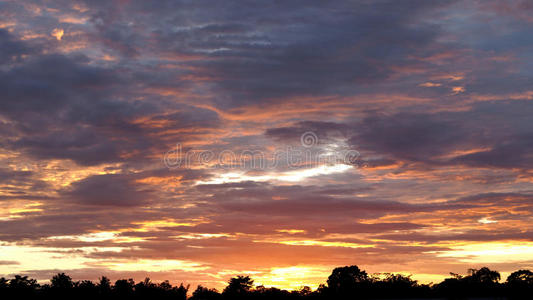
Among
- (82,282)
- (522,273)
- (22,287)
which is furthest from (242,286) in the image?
(522,273)

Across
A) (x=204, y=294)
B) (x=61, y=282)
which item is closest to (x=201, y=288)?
(x=204, y=294)

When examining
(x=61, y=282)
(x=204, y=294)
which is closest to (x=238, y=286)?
(x=204, y=294)

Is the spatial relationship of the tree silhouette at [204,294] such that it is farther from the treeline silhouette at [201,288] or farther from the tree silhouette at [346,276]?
the tree silhouette at [346,276]

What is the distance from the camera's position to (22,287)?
96500 mm

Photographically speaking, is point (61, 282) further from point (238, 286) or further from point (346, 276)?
point (346, 276)

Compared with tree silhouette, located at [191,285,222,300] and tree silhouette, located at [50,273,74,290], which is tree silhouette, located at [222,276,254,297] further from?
tree silhouette, located at [50,273,74,290]

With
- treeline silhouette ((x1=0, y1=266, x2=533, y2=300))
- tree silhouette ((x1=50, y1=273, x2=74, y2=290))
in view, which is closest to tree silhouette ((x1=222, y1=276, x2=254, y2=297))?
treeline silhouette ((x1=0, y1=266, x2=533, y2=300))

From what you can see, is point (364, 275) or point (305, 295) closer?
point (305, 295)

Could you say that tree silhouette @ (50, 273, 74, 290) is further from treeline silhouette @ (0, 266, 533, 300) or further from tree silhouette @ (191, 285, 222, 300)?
tree silhouette @ (191, 285, 222, 300)

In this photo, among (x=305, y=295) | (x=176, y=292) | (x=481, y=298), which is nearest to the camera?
(x=481, y=298)

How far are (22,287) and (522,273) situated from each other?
8164 centimetres

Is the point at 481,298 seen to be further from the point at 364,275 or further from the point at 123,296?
the point at 123,296

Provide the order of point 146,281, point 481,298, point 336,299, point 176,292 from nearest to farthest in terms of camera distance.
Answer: point 481,298
point 336,299
point 176,292
point 146,281

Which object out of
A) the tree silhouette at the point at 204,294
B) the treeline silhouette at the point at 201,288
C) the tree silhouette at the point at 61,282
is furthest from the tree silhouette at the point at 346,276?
the tree silhouette at the point at 61,282
